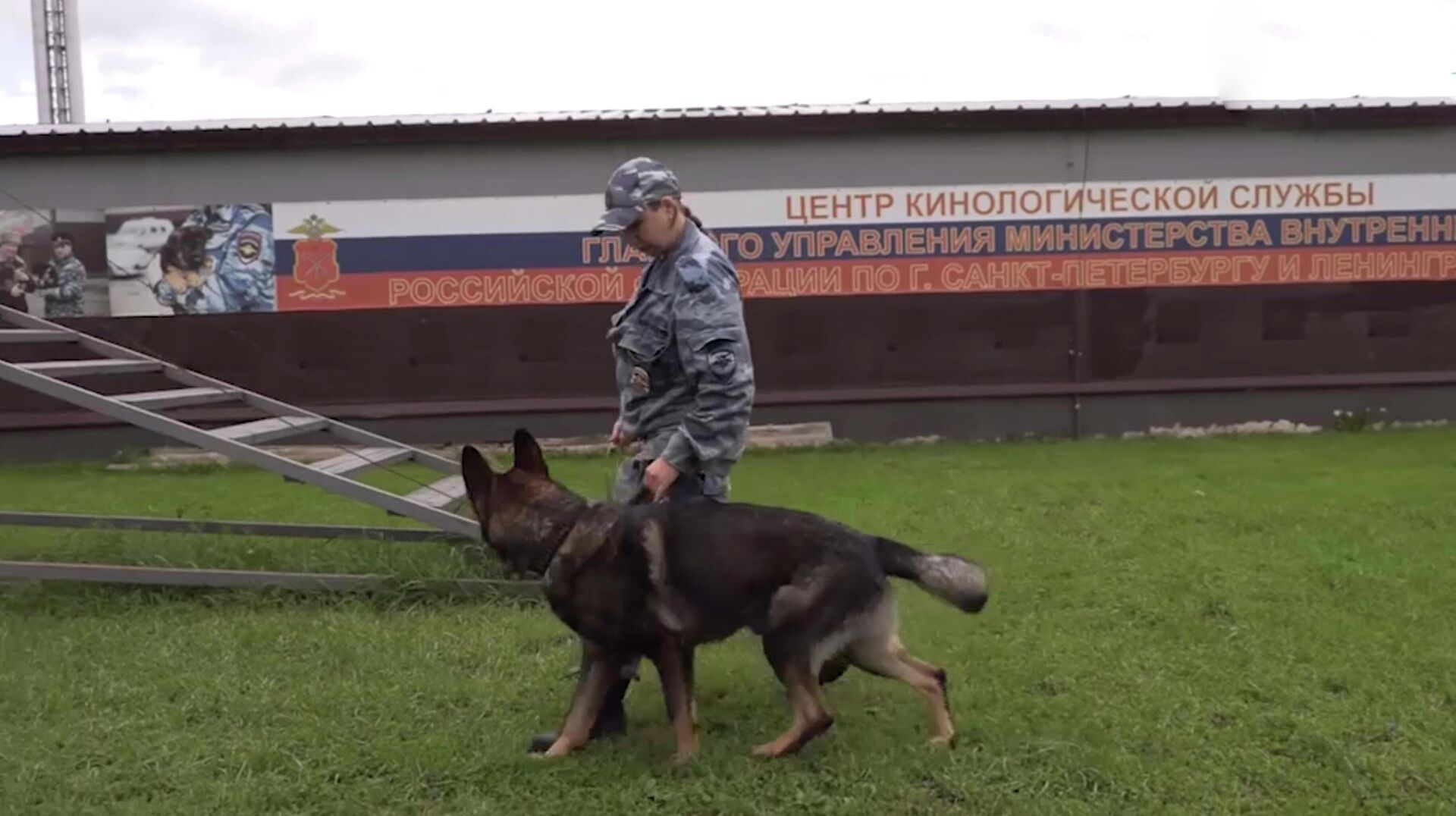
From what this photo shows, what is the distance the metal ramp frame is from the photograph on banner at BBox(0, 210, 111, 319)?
11.7 ft

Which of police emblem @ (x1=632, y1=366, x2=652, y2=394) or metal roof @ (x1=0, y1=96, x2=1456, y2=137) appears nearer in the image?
police emblem @ (x1=632, y1=366, x2=652, y2=394)

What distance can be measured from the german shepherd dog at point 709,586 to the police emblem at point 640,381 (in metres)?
0.42

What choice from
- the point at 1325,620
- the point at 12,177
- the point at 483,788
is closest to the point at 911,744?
the point at 483,788

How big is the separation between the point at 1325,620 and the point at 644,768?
3134 mm

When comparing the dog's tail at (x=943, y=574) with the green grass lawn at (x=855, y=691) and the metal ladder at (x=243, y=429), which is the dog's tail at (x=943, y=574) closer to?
the green grass lawn at (x=855, y=691)

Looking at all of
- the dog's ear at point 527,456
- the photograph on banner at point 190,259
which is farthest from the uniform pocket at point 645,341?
the photograph on banner at point 190,259

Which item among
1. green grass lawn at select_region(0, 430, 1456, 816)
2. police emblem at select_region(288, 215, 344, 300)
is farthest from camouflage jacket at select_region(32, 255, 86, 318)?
green grass lawn at select_region(0, 430, 1456, 816)

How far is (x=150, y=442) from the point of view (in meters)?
11.7

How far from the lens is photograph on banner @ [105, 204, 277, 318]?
11656mm

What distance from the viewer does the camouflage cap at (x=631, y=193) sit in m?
4.16

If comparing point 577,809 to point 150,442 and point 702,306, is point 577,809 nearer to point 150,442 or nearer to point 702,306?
point 702,306

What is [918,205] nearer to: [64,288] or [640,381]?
[64,288]

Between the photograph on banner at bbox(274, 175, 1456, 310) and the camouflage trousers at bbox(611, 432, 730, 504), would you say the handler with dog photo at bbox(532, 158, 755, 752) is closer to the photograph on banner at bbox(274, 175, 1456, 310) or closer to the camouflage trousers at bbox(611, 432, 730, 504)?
the camouflage trousers at bbox(611, 432, 730, 504)

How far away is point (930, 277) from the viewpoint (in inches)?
475
